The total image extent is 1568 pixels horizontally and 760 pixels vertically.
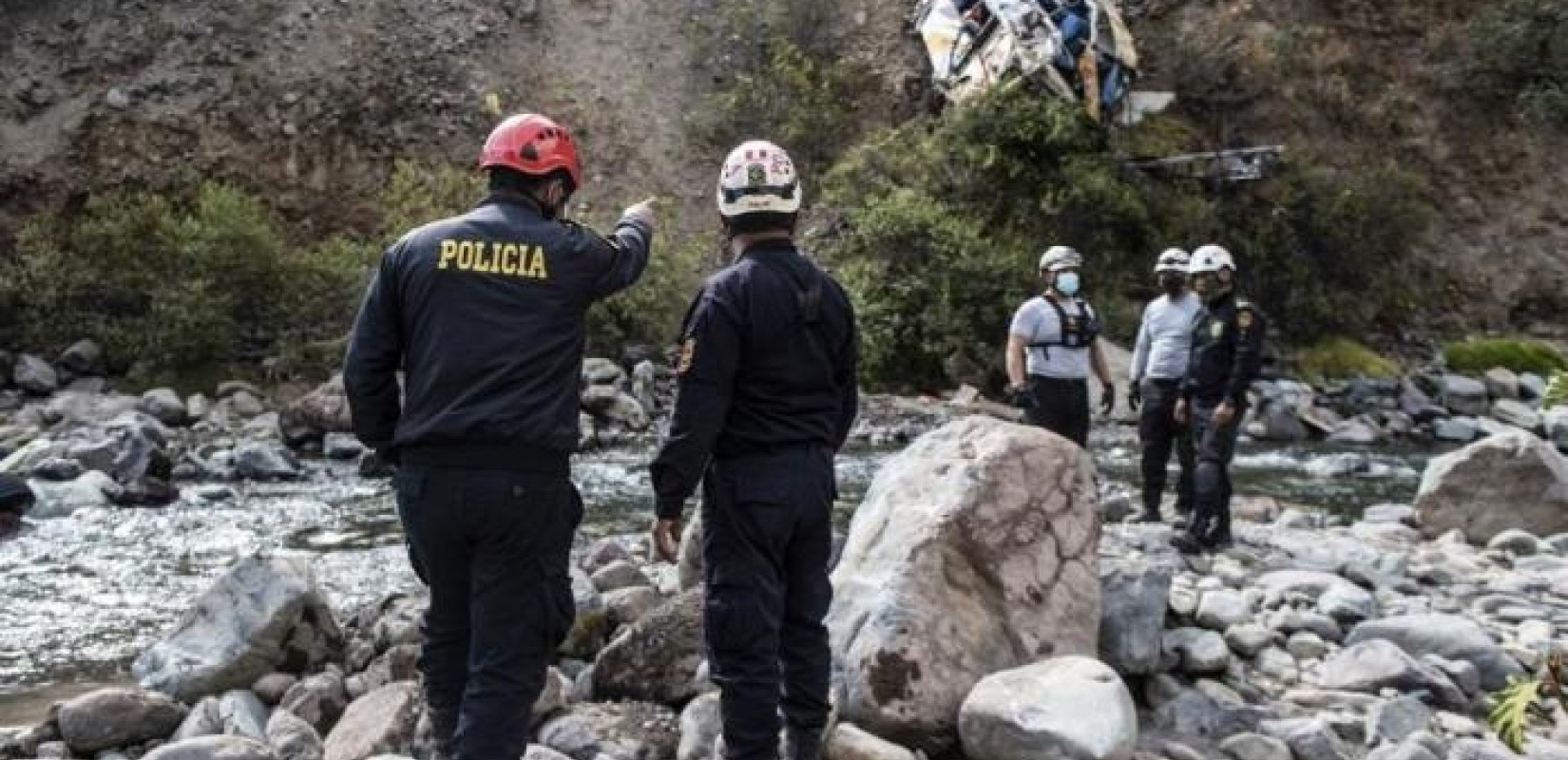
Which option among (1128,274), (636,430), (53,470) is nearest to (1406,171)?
(1128,274)

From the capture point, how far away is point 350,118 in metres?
23.6

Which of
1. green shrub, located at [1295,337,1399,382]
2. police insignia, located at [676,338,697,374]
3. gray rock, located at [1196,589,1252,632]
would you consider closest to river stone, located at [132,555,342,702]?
police insignia, located at [676,338,697,374]

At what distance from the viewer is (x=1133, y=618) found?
5438mm

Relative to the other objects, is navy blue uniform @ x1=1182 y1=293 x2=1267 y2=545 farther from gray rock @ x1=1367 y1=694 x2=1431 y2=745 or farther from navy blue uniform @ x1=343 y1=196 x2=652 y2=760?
navy blue uniform @ x1=343 y1=196 x2=652 y2=760

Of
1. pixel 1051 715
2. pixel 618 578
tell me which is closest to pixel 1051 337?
pixel 618 578

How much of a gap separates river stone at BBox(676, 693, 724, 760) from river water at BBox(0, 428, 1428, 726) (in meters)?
3.13

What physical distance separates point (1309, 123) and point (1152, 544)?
63.5 feet

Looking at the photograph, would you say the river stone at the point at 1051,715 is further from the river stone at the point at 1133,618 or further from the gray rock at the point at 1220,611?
the gray rock at the point at 1220,611

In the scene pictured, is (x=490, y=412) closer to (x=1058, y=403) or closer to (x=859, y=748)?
(x=859, y=748)

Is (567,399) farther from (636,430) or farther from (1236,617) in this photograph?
(636,430)

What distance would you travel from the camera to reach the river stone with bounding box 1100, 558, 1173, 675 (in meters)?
5.37

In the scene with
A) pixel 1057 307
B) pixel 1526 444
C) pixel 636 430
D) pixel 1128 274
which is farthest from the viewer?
pixel 1128 274

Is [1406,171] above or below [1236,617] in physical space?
above

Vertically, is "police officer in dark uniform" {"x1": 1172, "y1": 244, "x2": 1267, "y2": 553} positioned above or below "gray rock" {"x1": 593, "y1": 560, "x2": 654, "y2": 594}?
above
